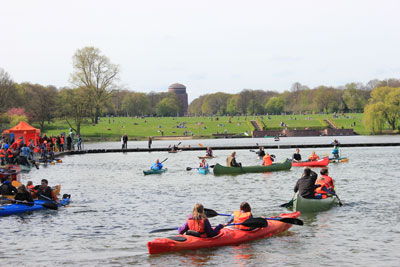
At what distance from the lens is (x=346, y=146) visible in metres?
68.2

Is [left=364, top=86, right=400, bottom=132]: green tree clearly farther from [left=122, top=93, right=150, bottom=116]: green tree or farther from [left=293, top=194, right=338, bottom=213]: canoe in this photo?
[left=122, top=93, right=150, bottom=116]: green tree

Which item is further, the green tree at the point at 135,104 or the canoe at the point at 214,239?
the green tree at the point at 135,104

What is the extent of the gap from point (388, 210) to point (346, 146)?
154ft

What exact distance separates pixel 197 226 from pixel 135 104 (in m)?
160

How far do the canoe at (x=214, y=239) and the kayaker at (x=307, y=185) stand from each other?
3790mm

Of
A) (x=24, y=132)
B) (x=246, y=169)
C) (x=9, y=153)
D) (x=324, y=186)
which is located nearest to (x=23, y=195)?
(x=324, y=186)

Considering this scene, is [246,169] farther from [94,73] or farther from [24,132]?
[94,73]

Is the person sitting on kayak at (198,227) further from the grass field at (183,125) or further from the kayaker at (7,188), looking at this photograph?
the grass field at (183,125)

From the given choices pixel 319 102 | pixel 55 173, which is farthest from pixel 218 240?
pixel 319 102

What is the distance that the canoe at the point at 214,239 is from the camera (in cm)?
1526

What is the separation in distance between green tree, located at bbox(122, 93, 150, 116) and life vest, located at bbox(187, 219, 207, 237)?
158525 millimetres

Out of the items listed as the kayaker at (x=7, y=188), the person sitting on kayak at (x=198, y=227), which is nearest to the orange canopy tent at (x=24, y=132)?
the kayaker at (x=7, y=188)

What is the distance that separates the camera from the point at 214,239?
1585 cm

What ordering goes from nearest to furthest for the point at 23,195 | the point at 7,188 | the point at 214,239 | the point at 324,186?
1. the point at 214,239
2. the point at 23,195
3. the point at 324,186
4. the point at 7,188
